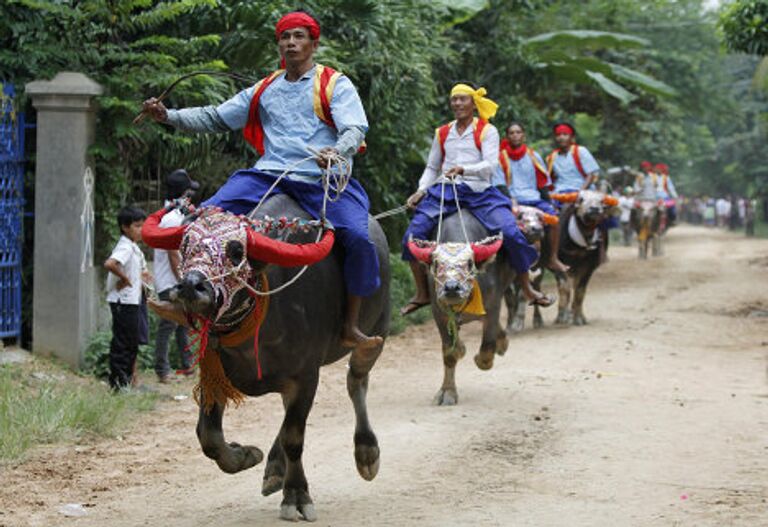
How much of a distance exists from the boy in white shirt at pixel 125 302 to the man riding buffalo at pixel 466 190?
8.00 feet

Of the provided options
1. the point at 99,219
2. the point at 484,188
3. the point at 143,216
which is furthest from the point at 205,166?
the point at 484,188

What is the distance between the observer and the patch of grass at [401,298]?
55.0 feet

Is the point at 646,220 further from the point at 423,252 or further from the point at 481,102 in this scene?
the point at 423,252

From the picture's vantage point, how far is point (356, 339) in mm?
6961

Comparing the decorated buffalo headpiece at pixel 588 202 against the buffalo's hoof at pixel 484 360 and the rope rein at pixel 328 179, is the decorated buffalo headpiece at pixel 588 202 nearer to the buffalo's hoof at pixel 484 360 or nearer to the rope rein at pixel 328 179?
the buffalo's hoof at pixel 484 360

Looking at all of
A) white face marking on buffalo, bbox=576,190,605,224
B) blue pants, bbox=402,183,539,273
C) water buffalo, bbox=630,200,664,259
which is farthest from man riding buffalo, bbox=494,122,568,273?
water buffalo, bbox=630,200,664,259

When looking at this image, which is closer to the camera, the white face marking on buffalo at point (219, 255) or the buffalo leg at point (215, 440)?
the white face marking on buffalo at point (219, 255)

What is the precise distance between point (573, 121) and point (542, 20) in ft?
7.84

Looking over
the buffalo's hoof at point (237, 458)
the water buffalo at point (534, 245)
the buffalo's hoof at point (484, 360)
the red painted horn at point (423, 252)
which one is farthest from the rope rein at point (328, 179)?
the water buffalo at point (534, 245)

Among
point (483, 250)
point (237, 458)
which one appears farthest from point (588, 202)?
point (237, 458)

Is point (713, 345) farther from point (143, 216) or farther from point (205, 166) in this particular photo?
point (143, 216)

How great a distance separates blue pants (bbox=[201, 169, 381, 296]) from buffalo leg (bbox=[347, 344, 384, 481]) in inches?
23.7

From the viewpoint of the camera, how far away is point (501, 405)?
10.5m

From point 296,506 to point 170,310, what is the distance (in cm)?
Result: 145
